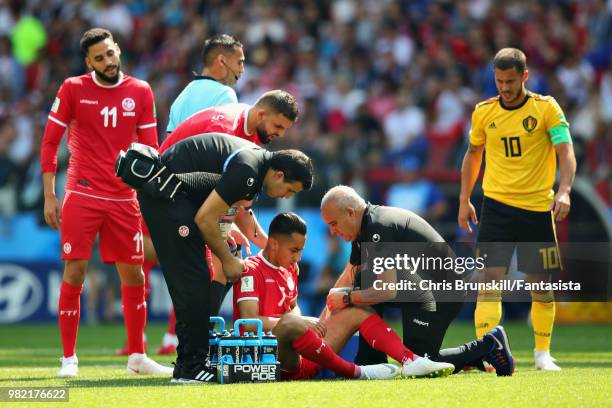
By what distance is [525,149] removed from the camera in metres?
9.81

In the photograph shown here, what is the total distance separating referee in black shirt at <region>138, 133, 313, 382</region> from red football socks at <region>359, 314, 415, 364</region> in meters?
1.12

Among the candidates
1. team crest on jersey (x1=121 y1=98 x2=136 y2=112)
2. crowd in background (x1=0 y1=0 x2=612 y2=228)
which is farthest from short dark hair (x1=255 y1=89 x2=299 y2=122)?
crowd in background (x1=0 y1=0 x2=612 y2=228)

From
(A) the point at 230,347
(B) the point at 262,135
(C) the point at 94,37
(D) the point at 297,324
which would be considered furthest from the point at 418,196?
(A) the point at 230,347

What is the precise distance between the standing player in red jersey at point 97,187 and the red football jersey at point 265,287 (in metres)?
1.18

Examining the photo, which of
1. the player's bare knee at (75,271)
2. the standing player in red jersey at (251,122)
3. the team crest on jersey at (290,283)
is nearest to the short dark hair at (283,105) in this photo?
the standing player in red jersey at (251,122)

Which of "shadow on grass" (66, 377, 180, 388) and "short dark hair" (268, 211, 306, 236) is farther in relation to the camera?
"short dark hair" (268, 211, 306, 236)

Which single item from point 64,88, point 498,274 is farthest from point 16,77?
point 498,274

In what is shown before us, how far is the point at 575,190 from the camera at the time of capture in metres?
16.4

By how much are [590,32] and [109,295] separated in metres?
9.24

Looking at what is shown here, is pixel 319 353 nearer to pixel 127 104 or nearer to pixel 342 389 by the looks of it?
pixel 342 389

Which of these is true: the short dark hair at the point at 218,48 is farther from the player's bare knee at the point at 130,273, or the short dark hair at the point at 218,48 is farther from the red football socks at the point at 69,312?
the red football socks at the point at 69,312

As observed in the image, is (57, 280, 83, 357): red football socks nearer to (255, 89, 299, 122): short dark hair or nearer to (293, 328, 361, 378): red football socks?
(293, 328, 361, 378): red football socks

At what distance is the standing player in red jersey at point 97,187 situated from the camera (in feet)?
30.8

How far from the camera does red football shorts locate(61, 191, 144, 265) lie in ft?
30.7
